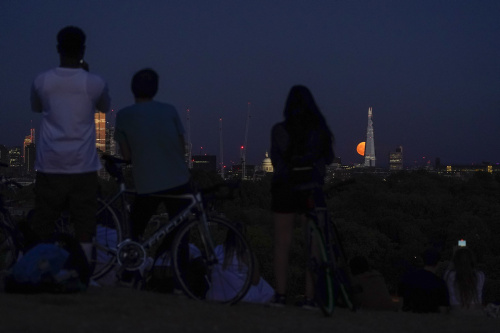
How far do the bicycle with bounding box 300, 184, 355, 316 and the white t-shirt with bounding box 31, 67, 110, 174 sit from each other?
1.81 m

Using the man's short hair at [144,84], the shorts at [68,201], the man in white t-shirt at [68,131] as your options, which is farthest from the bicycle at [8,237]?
the man's short hair at [144,84]

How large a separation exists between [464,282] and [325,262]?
8.91ft

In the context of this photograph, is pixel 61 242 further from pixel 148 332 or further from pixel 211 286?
pixel 148 332

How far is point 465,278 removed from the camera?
8516mm

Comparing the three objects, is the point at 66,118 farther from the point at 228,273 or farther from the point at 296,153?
the point at 296,153

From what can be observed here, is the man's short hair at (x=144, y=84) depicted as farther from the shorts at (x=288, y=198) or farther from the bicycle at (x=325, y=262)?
the bicycle at (x=325, y=262)

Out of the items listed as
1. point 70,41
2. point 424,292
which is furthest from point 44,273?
point 424,292

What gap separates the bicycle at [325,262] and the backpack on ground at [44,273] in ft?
6.10

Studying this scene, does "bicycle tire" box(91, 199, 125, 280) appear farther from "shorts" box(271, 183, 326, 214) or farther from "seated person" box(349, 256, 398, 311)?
"seated person" box(349, 256, 398, 311)

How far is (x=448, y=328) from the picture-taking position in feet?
22.0

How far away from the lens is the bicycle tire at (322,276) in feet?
20.8

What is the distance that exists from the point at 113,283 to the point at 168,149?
1453 mm

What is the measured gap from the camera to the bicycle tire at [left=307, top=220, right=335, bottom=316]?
20.8 feet

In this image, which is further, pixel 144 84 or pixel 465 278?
pixel 465 278
